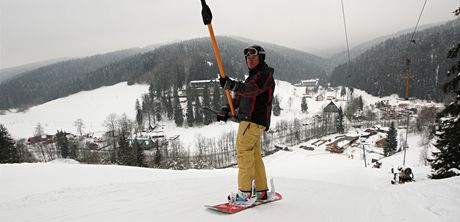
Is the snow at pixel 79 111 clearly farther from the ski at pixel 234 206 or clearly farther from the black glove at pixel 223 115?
the ski at pixel 234 206

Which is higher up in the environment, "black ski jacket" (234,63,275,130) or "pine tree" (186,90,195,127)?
"black ski jacket" (234,63,275,130)

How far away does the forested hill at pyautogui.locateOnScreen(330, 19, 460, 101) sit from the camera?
118938 millimetres

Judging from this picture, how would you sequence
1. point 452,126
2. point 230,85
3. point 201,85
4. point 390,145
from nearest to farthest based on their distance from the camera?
1. point 230,85
2. point 452,126
3. point 390,145
4. point 201,85

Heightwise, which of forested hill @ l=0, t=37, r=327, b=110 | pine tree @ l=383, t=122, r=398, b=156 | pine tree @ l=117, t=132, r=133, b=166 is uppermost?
forested hill @ l=0, t=37, r=327, b=110

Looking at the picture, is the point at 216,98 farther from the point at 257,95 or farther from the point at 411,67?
the point at 257,95

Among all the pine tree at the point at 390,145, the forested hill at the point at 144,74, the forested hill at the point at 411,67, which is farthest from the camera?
the forested hill at the point at 144,74

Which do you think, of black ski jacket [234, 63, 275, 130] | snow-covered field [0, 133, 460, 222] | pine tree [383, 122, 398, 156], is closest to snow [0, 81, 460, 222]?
snow-covered field [0, 133, 460, 222]

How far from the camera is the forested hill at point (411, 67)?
118938 millimetres

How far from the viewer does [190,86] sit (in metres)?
121

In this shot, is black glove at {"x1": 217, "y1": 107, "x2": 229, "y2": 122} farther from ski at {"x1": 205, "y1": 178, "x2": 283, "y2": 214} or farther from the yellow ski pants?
ski at {"x1": 205, "y1": 178, "x2": 283, "y2": 214}

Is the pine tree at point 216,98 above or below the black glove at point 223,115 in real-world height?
below

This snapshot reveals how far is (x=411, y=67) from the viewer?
122 metres

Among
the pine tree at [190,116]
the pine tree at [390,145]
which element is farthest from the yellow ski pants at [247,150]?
the pine tree at [190,116]

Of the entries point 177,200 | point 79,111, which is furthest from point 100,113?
point 177,200
